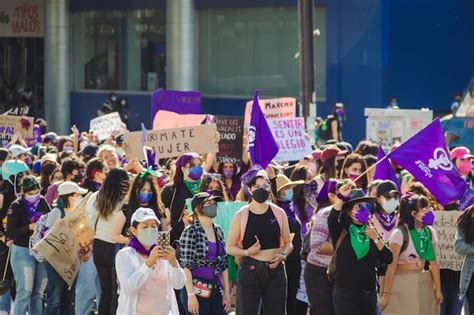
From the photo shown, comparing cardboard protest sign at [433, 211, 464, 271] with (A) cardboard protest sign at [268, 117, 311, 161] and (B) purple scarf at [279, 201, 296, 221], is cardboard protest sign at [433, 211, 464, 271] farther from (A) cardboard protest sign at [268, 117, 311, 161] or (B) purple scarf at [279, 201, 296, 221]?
(A) cardboard protest sign at [268, 117, 311, 161]

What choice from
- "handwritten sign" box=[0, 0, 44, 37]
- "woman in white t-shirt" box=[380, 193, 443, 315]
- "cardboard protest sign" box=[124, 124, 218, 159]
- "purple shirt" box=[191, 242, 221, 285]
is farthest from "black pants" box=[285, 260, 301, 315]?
"handwritten sign" box=[0, 0, 44, 37]

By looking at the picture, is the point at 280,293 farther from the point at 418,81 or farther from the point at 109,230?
the point at 418,81

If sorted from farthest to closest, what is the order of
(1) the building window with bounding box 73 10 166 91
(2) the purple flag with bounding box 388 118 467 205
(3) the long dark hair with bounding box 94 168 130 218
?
(1) the building window with bounding box 73 10 166 91, (2) the purple flag with bounding box 388 118 467 205, (3) the long dark hair with bounding box 94 168 130 218

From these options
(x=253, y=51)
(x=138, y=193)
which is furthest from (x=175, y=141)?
(x=253, y=51)

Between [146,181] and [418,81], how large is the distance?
893 inches

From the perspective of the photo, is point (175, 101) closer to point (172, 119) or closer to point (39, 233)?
point (172, 119)

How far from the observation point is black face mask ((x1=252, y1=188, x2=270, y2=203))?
9.73m

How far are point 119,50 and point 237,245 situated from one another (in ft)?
91.0

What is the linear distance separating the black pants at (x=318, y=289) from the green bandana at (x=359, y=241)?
72 cm

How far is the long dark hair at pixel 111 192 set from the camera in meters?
10.7

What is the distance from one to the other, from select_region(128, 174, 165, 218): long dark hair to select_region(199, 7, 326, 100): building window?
71.9ft

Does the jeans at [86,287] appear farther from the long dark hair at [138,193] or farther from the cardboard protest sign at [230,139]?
the cardboard protest sign at [230,139]

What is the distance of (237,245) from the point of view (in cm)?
985

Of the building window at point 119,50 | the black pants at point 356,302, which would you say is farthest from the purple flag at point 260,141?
the building window at point 119,50
